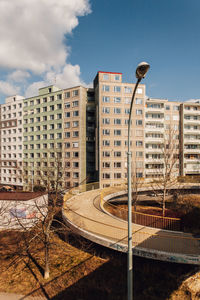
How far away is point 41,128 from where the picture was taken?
2019 inches

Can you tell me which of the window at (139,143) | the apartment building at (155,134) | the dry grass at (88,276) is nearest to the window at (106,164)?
the window at (139,143)

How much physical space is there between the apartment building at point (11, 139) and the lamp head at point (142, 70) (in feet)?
186

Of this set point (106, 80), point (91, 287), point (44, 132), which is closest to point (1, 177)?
point (44, 132)

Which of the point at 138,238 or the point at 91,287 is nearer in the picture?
the point at 91,287

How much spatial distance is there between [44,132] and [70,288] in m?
45.2

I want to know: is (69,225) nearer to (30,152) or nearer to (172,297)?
(172,297)

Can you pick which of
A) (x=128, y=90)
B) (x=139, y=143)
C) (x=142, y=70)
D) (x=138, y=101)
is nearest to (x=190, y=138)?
(x=139, y=143)

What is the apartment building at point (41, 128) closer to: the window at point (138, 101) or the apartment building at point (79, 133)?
the apartment building at point (79, 133)

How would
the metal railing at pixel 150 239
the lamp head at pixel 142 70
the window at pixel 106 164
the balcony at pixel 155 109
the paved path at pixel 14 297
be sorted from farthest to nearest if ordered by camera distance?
the balcony at pixel 155 109 < the window at pixel 106 164 < the paved path at pixel 14 297 < the metal railing at pixel 150 239 < the lamp head at pixel 142 70

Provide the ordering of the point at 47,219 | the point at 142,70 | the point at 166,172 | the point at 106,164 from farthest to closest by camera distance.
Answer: the point at 106,164, the point at 166,172, the point at 47,219, the point at 142,70

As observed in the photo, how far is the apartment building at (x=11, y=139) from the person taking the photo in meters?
56.2

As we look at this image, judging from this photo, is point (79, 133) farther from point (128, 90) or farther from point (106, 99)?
point (128, 90)

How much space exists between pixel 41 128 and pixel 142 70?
5061 centimetres

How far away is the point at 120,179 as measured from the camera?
40.4 metres
